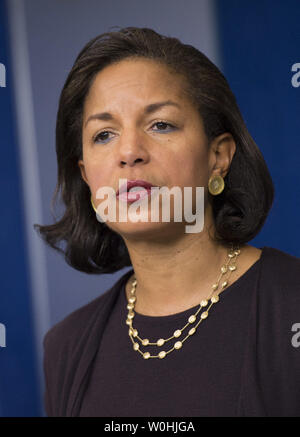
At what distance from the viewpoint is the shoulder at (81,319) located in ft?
6.07

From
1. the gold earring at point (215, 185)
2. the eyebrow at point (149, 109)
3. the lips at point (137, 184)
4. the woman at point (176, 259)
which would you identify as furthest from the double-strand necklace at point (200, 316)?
the eyebrow at point (149, 109)

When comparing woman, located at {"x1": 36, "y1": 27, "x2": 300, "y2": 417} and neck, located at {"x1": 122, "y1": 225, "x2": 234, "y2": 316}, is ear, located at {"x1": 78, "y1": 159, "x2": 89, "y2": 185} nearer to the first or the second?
woman, located at {"x1": 36, "y1": 27, "x2": 300, "y2": 417}

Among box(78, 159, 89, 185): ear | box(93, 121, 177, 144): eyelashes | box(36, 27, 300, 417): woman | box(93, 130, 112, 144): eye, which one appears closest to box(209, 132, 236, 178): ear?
box(36, 27, 300, 417): woman

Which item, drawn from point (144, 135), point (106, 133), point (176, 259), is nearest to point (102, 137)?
point (106, 133)

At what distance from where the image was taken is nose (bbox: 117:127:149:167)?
152 centimetres

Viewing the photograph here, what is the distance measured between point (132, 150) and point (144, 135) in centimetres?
7

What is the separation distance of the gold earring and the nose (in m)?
0.23

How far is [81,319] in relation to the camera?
75.4 inches

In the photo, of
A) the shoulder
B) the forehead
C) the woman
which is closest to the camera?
the woman

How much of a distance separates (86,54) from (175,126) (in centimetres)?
35

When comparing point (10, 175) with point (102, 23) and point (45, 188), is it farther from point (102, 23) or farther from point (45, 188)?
point (102, 23)

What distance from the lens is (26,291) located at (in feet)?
7.99
